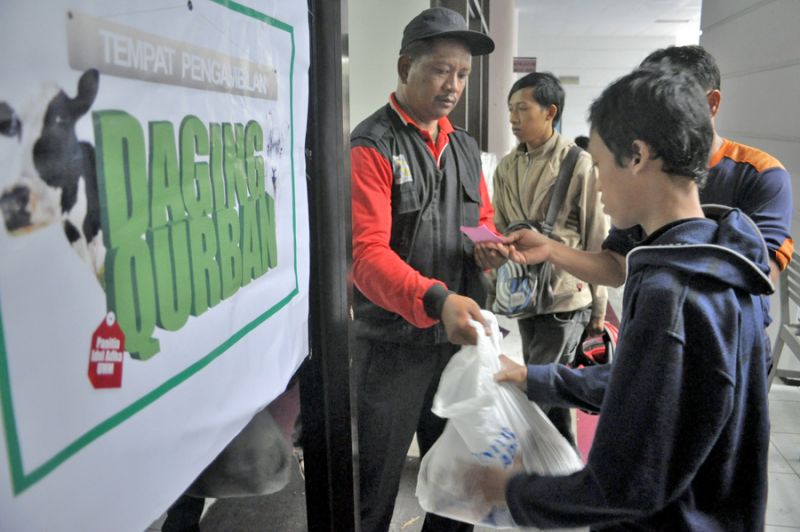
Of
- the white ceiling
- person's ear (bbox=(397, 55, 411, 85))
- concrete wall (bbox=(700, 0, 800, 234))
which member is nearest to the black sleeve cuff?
person's ear (bbox=(397, 55, 411, 85))

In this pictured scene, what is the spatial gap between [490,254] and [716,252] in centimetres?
81

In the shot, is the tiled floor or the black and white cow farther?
the tiled floor

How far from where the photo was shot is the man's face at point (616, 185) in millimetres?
999

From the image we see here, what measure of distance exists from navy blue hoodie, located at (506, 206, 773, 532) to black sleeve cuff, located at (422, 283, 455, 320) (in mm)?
546

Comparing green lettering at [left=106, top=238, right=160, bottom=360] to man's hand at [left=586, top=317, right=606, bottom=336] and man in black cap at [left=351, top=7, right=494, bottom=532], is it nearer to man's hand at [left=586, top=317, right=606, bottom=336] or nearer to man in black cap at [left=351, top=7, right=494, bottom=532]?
man in black cap at [left=351, top=7, right=494, bottom=532]

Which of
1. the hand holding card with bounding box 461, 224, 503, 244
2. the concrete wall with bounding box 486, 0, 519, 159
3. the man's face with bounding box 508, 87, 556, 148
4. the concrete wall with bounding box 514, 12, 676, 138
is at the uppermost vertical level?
the concrete wall with bounding box 514, 12, 676, 138

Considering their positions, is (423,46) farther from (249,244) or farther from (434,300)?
(249,244)

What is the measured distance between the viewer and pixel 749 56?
14.5 ft

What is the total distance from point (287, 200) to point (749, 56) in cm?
471

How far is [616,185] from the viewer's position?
1.01 m

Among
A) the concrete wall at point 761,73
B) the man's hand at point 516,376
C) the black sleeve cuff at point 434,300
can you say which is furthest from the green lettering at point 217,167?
the concrete wall at point 761,73

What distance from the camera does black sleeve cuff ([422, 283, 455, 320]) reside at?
1439mm

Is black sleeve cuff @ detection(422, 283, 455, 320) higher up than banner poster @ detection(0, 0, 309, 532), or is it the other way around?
banner poster @ detection(0, 0, 309, 532)

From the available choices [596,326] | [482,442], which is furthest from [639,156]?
[596,326]
